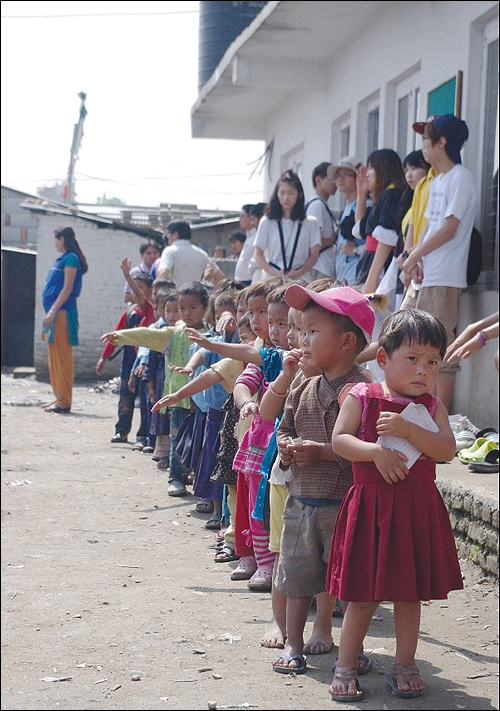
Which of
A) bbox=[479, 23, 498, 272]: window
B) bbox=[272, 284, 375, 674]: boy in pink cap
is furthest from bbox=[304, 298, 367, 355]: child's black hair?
bbox=[479, 23, 498, 272]: window

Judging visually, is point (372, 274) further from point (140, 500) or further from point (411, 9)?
point (411, 9)

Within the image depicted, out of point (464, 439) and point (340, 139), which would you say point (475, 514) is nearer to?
point (464, 439)

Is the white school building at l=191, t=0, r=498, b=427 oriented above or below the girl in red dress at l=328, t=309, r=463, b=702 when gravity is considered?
above

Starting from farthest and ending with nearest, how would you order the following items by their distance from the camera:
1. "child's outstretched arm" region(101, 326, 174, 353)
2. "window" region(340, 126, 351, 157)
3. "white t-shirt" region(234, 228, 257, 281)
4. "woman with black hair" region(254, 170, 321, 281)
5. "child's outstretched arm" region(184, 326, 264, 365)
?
"window" region(340, 126, 351, 157) → "white t-shirt" region(234, 228, 257, 281) → "woman with black hair" region(254, 170, 321, 281) → "child's outstretched arm" region(101, 326, 174, 353) → "child's outstretched arm" region(184, 326, 264, 365)

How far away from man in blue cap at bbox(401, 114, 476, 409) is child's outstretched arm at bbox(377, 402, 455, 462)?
9.98ft

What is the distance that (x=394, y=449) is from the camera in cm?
335

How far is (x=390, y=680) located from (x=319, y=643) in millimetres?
463

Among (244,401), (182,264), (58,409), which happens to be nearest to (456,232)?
(244,401)

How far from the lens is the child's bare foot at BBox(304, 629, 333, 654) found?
3902 millimetres

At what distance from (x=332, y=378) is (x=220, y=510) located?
9.67ft

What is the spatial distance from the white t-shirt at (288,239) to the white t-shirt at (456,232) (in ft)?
7.14

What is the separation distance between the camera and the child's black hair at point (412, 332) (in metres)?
3.36

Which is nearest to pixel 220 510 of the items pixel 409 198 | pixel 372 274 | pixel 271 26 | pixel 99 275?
pixel 372 274

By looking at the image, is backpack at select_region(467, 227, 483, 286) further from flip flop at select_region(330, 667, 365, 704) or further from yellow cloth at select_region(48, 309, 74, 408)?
yellow cloth at select_region(48, 309, 74, 408)
